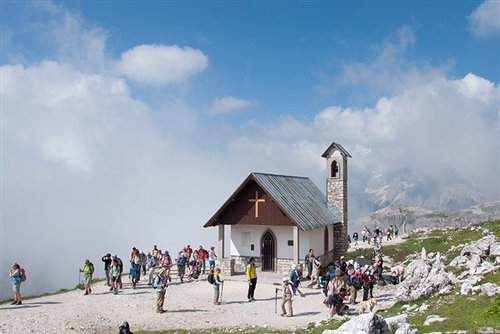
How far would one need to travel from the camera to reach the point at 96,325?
19.0 m

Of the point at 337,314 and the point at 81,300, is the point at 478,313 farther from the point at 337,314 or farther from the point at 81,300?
the point at 81,300

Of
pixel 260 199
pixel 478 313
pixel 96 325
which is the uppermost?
pixel 260 199

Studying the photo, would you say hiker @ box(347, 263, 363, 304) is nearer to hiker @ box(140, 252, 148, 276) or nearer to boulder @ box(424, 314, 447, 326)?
boulder @ box(424, 314, 447, 326)

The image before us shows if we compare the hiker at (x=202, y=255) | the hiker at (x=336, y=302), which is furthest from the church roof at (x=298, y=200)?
the hiker at (x=336, y=302)

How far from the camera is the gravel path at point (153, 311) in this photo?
1864cm

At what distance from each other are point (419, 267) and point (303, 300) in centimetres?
594

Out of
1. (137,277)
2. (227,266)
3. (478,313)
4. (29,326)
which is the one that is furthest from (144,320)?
(478,313)

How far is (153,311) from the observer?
2103cm

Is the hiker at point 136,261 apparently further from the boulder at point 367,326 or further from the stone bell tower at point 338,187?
the boulder at point 367,326

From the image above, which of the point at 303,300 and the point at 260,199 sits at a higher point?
the point at 260,199

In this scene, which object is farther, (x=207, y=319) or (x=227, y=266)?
(x=227, y=266)

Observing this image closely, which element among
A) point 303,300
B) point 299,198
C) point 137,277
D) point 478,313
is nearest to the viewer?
point 478,313

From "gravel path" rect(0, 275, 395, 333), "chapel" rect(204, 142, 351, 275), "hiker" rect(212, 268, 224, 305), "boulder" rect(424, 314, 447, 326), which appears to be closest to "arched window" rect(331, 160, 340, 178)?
"chapel" rect(204, 142, 351, 275)

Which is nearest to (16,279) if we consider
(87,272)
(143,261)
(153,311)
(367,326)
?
(87,272)
